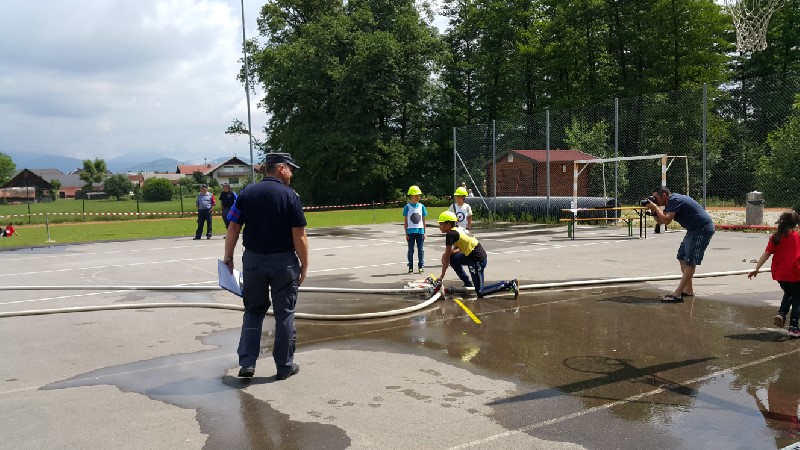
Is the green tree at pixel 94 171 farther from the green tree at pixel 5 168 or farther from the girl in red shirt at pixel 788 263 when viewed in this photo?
the girl in red shirt at pixel 788 263

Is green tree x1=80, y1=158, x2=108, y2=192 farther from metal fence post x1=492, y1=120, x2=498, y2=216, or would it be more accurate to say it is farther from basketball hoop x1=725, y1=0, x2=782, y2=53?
basketball hoop x1=725, y1=0, x2=782, y2=53

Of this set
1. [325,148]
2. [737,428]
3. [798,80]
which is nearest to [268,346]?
[737,428]

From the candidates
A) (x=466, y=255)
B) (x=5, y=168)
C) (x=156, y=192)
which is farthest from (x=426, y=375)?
(x=5, y=168)

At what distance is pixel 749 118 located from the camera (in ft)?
90.8

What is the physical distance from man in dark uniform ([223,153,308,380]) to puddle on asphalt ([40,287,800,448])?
0.32m

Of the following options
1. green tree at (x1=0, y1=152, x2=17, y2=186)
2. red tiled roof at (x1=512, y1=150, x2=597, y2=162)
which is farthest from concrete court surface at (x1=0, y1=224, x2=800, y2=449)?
green tree at (x1=0, y1=152, x2=17, y2=186)

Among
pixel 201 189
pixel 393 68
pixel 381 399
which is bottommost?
pixel 381 399

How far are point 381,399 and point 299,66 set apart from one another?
47.7 meters

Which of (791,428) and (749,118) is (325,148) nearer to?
(749,118)

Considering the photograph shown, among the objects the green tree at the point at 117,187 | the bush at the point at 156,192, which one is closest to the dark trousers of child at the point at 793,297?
the bush at the point at 156,192

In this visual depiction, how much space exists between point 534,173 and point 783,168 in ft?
31.9

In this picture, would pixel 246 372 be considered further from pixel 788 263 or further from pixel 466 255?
pixel 788 263

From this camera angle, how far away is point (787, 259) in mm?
6730

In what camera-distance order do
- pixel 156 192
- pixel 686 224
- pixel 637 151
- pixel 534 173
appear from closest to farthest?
1. pixel 686 224
2. pixel 534 173
3. pixel 637 151
4. pixel 156 192
